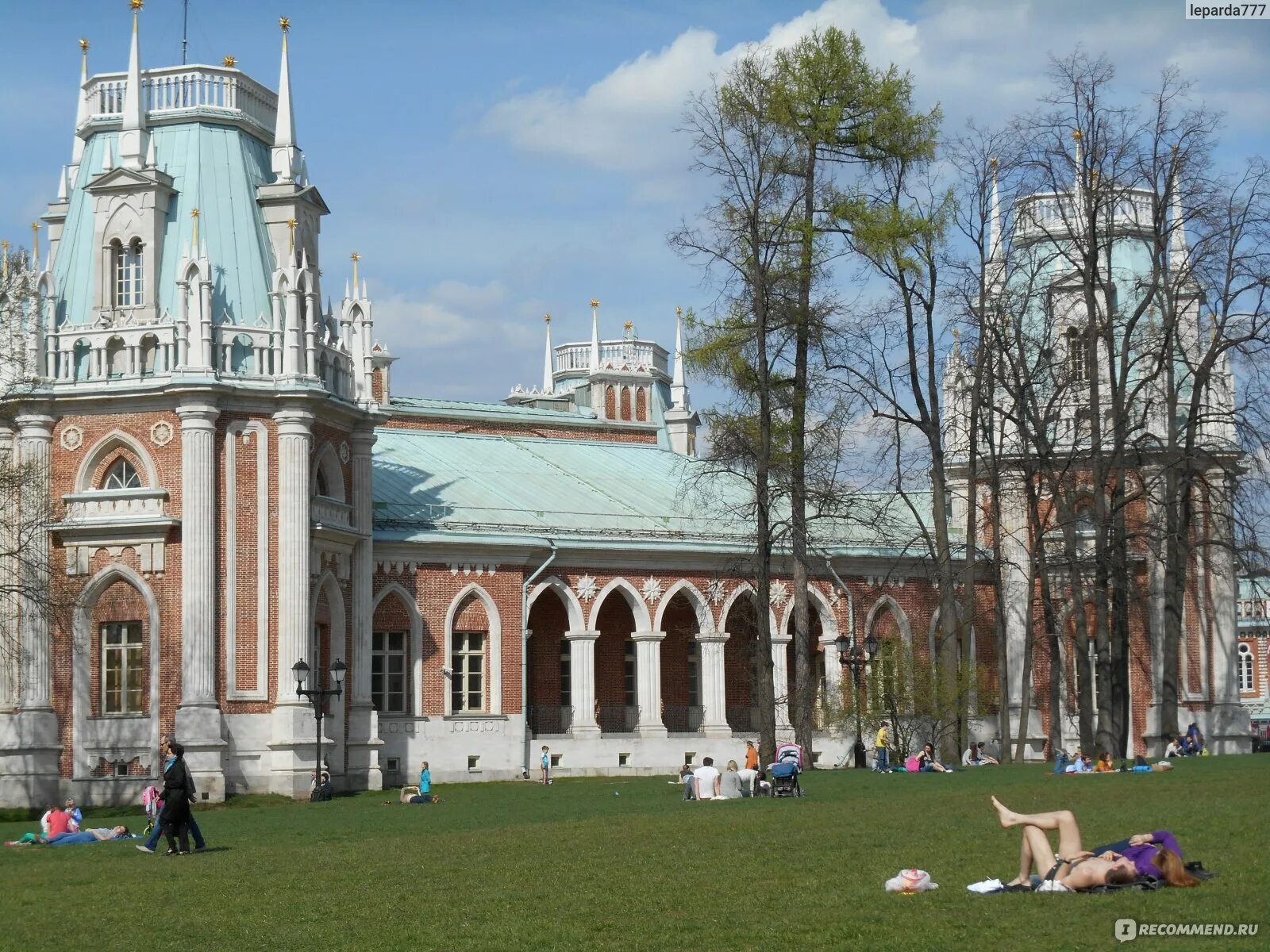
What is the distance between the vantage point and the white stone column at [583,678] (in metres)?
53.3

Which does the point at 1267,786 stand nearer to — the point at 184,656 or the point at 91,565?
the point at 184,656

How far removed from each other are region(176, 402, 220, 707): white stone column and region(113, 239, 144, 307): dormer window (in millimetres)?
3387

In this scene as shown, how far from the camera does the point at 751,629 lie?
2323 inches

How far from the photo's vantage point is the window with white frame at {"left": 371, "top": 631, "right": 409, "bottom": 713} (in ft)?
165

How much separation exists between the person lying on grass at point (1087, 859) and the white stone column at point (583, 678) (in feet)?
119

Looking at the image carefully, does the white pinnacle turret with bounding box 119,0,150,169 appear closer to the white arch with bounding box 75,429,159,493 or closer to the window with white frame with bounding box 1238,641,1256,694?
the white arch with bounding box 75,429,159,493

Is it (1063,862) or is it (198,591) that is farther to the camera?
(198,591)

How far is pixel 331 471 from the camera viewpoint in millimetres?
46906

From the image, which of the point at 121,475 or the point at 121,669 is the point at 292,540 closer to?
the point at 121,475

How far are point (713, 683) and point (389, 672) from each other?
32.7 ft

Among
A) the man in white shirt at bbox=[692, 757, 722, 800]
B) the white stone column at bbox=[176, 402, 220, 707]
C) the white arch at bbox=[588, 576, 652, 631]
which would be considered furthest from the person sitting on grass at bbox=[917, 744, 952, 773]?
the white stone column at bbox=[176, 402, 220, 707]

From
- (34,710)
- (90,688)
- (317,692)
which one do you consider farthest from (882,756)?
(34,710)

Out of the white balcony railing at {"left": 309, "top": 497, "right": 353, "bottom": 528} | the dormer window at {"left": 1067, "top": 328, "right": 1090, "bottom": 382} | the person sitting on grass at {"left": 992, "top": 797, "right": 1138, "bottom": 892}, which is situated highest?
the dormer window at {"left": 1067, "top": 328, "right": 1090, "bottom": 382}

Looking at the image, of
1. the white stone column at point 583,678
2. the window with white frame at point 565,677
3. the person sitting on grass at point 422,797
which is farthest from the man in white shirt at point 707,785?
the window with white frame at point 565,677
